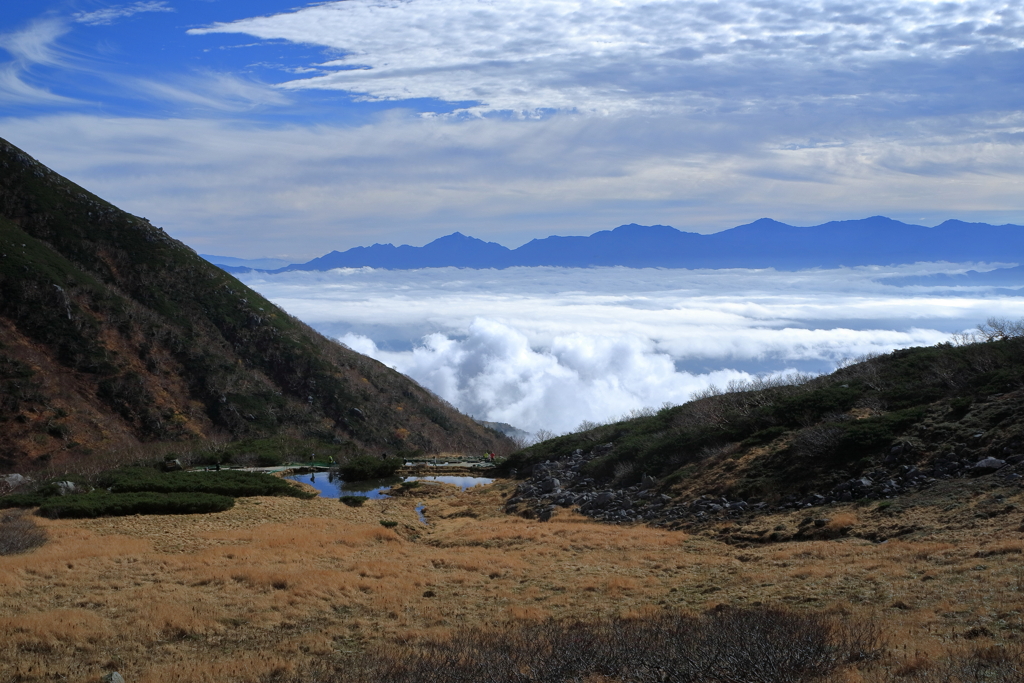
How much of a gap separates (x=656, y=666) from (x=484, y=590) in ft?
22.7

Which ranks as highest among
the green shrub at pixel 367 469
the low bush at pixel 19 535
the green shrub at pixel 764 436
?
the green shrub at pixel 764 436

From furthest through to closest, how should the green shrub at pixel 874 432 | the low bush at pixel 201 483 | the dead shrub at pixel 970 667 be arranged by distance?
the low bush at pixel 201 483 < the green shrub at pixel 874 432 < the dead shrub at pixel 970 667

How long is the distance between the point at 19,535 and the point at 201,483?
10.6 meters

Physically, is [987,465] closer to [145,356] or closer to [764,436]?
[764,436]

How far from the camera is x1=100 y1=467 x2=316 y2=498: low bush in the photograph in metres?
28.9

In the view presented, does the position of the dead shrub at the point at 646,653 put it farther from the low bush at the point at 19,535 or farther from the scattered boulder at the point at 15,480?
the scattered boulder at the point at 15,480

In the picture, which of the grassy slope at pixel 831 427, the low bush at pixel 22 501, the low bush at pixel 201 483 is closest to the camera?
the grassy slope at pixel 831 427

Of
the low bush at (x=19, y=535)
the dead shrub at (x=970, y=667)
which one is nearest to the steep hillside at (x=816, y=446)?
the dead shrub at (x=970, y=667)

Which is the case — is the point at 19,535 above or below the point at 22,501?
above

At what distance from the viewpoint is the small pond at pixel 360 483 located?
34125 mm

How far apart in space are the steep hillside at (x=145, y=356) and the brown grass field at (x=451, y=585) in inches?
1245

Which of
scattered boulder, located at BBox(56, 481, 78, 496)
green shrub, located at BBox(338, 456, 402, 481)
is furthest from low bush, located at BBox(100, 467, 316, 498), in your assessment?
green shrub, located at BBox(338, 456, 402, 481)

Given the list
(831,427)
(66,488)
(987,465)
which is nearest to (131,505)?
(66,488)

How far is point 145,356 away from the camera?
196 ft
